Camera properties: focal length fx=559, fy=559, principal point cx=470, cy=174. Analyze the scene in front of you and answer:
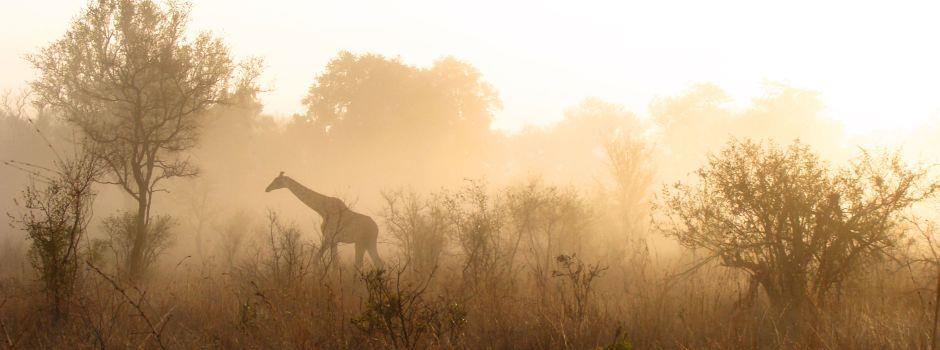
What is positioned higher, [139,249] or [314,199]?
[314,199]

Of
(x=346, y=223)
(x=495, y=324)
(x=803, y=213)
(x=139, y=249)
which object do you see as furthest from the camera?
(x=346, y=223)

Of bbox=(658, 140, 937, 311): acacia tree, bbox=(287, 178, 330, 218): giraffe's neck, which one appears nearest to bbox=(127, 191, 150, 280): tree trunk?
bbox=(287, 178, 330, 218): giraffe's neck

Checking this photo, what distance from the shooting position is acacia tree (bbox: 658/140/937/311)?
6.64 m

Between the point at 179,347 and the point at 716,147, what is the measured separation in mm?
47421

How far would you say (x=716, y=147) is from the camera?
153 feet

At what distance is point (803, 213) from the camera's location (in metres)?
6.83

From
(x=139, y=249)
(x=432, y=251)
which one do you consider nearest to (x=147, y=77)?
(x=139, y=249)

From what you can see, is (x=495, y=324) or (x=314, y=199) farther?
(x=314, y=199)

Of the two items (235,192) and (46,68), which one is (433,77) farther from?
(46,68)

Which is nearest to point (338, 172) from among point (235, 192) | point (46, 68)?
point (235, 192)

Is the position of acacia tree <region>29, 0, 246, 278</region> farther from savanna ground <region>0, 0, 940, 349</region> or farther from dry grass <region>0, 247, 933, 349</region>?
dry grass <region>0, 247, 933, 349</region>

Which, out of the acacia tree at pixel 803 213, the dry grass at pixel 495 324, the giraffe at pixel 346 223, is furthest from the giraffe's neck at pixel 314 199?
the acacia tree at pixel 803 213

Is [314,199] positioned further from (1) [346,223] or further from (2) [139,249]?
(2) [139,249]

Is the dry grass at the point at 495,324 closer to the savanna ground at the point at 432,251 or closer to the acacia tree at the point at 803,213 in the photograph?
the savanna ground at the point at 432,251
